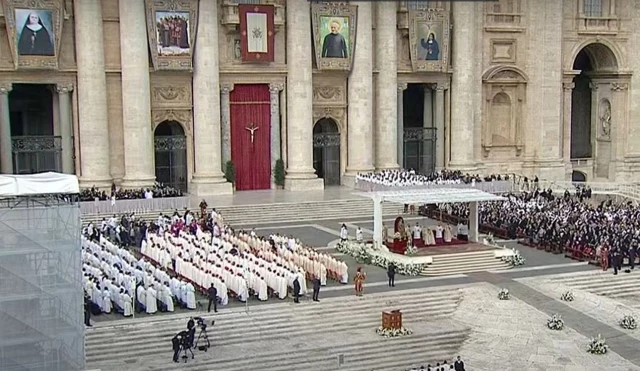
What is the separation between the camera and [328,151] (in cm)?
5556

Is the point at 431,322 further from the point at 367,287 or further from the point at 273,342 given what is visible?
the point at 273,342

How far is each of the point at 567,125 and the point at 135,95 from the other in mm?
28852

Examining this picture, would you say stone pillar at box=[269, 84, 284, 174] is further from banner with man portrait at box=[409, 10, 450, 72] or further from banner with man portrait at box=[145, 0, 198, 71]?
banner with man portrait at box=[409, 10, 450, 72]

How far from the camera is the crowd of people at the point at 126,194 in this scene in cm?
4416

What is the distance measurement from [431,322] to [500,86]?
31998 millimetres

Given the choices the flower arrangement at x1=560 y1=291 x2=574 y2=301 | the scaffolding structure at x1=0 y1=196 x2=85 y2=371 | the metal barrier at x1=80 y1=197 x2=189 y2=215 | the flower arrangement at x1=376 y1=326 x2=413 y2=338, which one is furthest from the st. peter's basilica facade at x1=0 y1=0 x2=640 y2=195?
the scaffolding structure at x1=0 y1=196 x2=85 y2=371

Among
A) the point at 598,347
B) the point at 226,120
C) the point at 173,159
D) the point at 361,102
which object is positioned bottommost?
the point at 598,347

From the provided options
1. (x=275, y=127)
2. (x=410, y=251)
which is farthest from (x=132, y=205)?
(x=410, y=251)

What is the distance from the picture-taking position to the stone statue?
62.2 metres

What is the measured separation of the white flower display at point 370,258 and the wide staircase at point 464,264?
44cm

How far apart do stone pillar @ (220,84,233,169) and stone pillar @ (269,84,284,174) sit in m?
2.53

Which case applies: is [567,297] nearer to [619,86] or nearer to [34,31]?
[34,31]

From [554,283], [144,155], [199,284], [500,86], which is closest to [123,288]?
[199,284]

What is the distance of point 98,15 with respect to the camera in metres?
47.8
